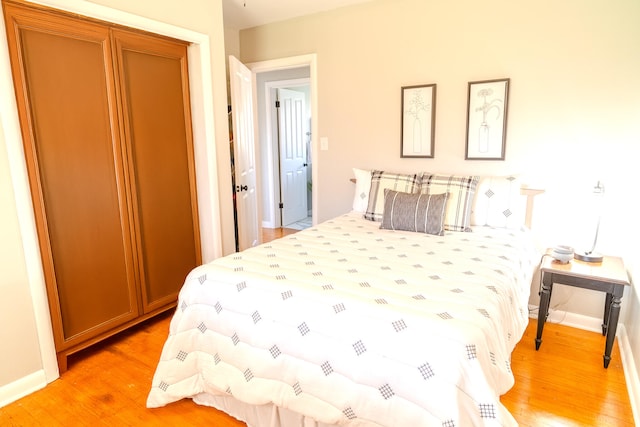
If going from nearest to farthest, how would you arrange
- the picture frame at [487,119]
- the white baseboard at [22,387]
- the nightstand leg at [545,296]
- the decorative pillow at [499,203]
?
the white baseboard at [22,387]
the nightstand leg at [545,296]
the decorative pillow at [499,203]
the picture frame at [487,119]

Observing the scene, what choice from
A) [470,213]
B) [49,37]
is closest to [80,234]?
[49,37]

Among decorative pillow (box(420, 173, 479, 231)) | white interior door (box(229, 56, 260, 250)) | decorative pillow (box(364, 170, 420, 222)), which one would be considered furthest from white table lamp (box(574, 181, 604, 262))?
white interior door (box(229, 56, 260, 250))

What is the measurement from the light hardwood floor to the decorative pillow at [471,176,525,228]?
805 millimetres

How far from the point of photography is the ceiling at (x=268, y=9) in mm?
3182

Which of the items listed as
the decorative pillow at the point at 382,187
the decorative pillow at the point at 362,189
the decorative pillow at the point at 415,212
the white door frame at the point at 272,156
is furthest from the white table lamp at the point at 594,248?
the white door frame at the point at 272,156

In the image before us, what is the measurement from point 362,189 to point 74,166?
203 centimetres

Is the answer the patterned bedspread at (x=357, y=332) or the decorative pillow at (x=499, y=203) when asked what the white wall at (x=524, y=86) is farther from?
the patterned bedspread at (x=357, y=332)


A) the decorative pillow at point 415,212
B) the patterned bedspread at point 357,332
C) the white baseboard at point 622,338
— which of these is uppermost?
the decorative pillow at point 415,212

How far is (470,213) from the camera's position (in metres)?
2.62

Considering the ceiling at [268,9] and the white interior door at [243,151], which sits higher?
the ceiling at [268,9]

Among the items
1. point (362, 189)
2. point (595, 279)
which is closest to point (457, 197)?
point (362, 189)

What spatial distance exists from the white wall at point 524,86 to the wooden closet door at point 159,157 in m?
1.43

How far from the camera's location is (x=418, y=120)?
312 centimetres

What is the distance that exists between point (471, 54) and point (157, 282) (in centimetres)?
290
